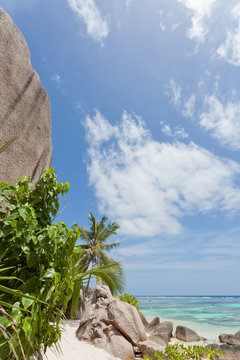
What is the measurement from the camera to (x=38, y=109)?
5137 millimetres

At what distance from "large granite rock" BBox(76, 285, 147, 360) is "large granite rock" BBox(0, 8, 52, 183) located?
4.45 meters

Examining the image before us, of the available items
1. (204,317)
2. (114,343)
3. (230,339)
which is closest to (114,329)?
(114,343)

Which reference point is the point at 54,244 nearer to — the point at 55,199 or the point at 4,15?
the point at 55,199

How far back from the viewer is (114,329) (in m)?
6.97

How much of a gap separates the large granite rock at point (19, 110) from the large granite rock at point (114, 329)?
14.6 feet

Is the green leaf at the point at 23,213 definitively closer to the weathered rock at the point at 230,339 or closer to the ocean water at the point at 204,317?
the weathered rock at the point at 230,339

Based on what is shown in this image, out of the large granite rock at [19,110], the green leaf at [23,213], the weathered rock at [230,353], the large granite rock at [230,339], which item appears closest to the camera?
the green leaf at [23,213]

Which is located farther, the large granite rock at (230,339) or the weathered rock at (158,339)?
the large granite rock at (230,339)

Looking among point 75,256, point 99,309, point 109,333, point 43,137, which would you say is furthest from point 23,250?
point 99,309

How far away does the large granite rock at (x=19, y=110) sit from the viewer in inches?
167

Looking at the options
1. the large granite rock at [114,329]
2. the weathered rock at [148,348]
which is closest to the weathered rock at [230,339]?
the large granite rock at [114,329]

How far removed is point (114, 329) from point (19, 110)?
21.3ft

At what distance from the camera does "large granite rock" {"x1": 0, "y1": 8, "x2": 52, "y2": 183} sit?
4.23m

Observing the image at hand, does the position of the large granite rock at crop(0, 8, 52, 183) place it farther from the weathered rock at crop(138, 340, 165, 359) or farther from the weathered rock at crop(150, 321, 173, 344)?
the weathered rock at crop(150, 321, 173, 344)
